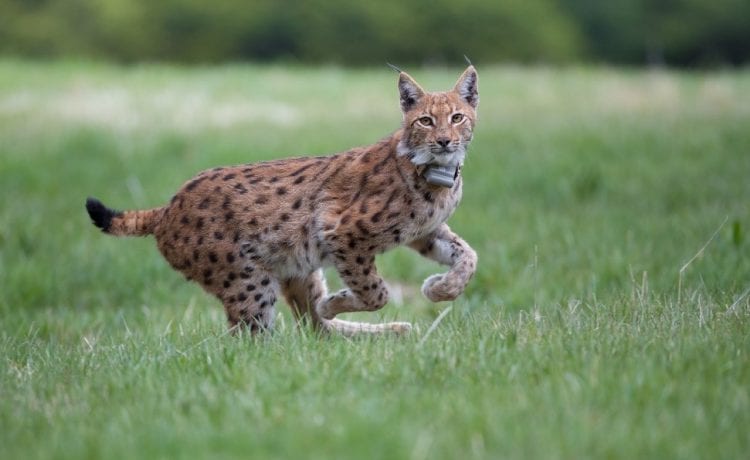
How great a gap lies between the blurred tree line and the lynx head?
4564 centimetres

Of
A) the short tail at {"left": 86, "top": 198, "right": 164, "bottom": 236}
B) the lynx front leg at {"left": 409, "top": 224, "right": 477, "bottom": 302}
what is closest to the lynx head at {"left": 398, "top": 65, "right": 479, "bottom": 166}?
the lynx front leg at {"left": 409, "top": 224, "right": 477, "bottom": 302}

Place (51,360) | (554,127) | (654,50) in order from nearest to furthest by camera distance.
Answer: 1. (51,360)
2. (554,127)
3. (654,50)

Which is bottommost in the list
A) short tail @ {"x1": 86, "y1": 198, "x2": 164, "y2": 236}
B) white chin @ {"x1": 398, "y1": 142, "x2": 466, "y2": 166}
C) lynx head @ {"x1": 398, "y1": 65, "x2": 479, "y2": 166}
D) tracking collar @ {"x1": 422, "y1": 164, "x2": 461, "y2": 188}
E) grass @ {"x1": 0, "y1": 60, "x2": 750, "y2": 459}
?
grass @ {"x1": 0, "y1": 60, "x2": 750, "y2": 459}

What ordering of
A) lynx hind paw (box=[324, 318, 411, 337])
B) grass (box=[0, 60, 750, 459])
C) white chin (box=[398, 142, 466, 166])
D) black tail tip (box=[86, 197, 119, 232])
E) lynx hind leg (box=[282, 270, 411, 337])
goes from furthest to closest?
lynx hind leg (box=[282, 270, 411, 337]) < black tail tip (box=[86, 197, 119, 232]) < white chin (box=[398, 142, 466, 166]) < lynx hind paw (box=[324, 318, 411, 337]) < grass (box=[0, 60, 750, 459])

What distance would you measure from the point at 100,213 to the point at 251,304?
1111 millimetres

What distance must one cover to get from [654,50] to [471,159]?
35.8m

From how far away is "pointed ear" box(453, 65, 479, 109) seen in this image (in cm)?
711

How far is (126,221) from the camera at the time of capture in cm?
738

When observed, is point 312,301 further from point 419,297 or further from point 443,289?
point 419,297

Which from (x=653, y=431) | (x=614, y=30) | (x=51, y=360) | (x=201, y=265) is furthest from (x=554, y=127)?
(x=614, y=30)

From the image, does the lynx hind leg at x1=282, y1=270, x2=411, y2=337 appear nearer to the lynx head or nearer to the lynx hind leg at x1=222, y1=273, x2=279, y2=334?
the lynx hind leg at x1=222, y1=273, x2=279, y2=334

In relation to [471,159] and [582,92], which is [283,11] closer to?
[582,92]

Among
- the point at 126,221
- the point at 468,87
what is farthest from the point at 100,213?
the point at 468,87

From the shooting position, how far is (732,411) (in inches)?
178
